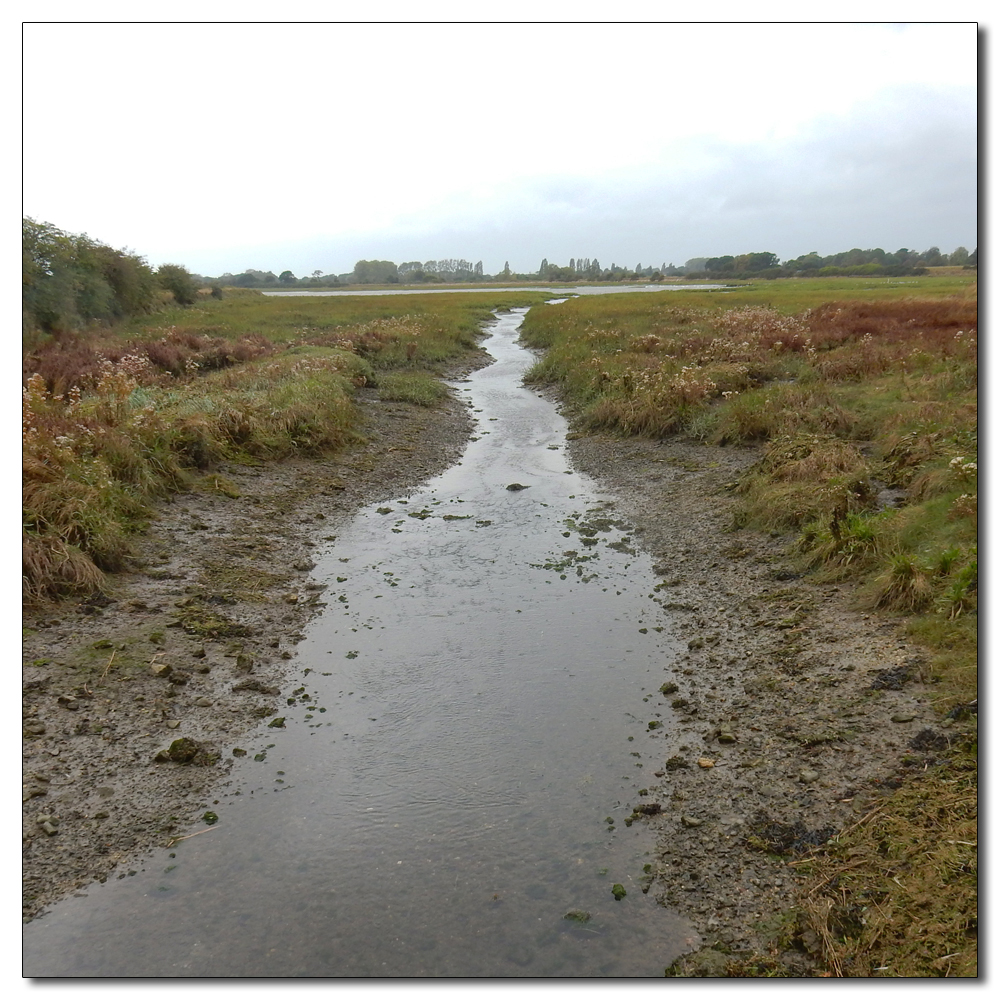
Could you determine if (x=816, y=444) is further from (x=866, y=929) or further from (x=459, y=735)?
(x=866, y=929)

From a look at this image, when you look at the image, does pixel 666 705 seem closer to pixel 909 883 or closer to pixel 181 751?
pixel 909 883

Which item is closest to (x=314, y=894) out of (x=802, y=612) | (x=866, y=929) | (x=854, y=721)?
(x=866, y=929)

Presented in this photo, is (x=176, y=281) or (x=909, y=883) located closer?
(x=909, y=883)

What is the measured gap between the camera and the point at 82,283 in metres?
27.6

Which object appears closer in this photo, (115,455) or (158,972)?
(158,972)

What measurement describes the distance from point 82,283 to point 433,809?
95.9 ft

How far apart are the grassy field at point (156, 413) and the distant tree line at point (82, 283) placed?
1.08m

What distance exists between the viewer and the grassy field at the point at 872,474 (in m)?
3.91

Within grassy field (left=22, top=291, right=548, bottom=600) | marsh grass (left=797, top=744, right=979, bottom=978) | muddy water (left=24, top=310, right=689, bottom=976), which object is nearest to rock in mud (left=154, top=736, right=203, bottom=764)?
muddy water (left=24, top=310, right=689, bottom=976)

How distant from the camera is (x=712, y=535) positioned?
10.6m

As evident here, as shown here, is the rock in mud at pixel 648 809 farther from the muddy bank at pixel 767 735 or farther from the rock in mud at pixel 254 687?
the rock in mud at pixel 254 687

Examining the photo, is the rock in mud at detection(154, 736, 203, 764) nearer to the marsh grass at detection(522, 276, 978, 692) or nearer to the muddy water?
the muddy water

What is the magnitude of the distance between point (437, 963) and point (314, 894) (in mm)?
967

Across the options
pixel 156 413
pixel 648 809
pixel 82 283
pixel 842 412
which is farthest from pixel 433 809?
pixel 82 283
